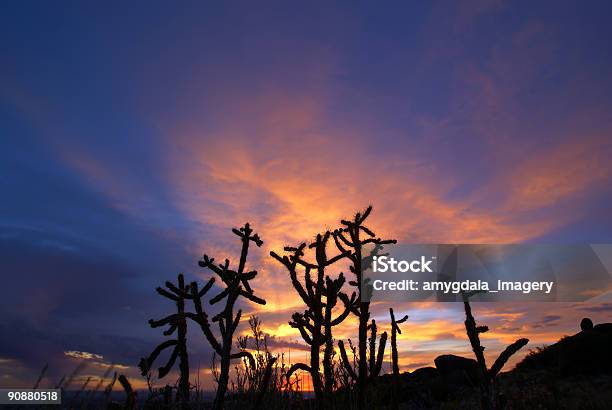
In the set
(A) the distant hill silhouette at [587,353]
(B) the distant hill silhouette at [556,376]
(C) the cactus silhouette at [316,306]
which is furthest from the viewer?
(A) the distant hill silhouette at [587,353]

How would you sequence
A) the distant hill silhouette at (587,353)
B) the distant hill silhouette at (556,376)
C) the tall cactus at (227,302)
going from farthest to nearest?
1. the distant hill silhouette at (587,353)
2. the distant hill silhouette at (556,376)
3. the tall cactus at (227,302)

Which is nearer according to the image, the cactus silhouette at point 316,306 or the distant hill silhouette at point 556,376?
the cactus silhouette at point 316,306

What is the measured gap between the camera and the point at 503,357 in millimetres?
3600

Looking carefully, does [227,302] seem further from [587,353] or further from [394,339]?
[587,353]

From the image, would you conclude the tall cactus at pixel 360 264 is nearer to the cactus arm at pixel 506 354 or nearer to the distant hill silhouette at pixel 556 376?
the cactus arm at pixel 506 354

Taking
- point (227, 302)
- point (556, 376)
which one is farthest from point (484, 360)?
point (556, 376)

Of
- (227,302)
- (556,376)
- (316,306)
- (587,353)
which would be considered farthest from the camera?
(587,353)

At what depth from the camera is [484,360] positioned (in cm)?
367

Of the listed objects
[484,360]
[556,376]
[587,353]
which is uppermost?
[587,353]

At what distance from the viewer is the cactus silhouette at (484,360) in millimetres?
3566

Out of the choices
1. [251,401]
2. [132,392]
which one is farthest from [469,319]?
[251,401]

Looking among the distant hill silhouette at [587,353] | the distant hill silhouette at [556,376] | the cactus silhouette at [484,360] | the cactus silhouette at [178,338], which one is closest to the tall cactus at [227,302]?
the cactus silhouette at [178,338]

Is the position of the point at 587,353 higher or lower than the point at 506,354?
higher

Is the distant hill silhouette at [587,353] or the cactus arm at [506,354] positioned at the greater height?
the distant hill silhouette at [587,353]
